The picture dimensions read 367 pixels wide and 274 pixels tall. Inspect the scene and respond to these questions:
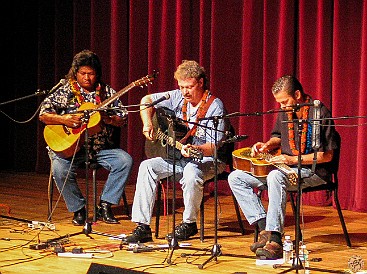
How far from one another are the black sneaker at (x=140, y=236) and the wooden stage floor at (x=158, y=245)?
74 millimetres

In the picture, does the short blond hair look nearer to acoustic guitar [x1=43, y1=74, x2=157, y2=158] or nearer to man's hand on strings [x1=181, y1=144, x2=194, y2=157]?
man's hand on strings [x1=181, y1=144, x2=194, y2=157]

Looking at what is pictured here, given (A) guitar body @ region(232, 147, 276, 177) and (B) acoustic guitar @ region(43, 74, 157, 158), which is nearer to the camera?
(A) guitar body @ region(232, 147, 276, 177)

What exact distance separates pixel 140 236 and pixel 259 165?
3.16 ft

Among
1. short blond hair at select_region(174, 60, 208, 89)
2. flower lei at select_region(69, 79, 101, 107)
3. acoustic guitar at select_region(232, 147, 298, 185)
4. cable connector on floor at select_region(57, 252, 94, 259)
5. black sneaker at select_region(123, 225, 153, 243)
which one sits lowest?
cable connector on floor at select_region(57, 252, 94, 259)

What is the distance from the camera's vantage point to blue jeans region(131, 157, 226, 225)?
518cm

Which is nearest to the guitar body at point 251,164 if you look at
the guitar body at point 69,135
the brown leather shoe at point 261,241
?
the brown leather shoe at point 261,241

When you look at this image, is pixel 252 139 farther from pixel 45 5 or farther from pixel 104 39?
pixel 45 5

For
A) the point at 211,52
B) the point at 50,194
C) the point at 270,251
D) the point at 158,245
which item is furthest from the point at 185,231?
the point at 211,52

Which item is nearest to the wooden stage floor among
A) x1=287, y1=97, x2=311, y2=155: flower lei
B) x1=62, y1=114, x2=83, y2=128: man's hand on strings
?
x1=287, y1=97, x2=311, y2=155: flower lei

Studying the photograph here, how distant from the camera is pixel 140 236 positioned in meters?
5.19

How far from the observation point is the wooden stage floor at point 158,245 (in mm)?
4453

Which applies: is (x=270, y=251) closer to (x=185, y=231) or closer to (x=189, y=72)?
(x=185, y=231)

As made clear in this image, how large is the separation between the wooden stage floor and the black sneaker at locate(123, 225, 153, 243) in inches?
2.9

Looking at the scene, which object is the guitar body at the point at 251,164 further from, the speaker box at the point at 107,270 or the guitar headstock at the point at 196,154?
the speaker box at the point at 107,270
